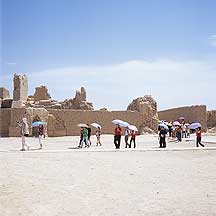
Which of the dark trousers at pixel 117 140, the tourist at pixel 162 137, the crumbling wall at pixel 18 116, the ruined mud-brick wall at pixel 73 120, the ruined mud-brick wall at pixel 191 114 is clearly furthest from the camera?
the ruined mud-brick wall at pixel 191 114

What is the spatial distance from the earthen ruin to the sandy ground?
19.7 meters

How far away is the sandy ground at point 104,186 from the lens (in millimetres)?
8273

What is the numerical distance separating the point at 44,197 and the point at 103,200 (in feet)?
4.57

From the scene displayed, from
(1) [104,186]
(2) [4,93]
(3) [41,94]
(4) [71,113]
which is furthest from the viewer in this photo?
(3) [41,94]

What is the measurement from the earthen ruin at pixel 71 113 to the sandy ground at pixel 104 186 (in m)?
19.7

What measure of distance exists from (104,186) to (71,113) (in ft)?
90.9

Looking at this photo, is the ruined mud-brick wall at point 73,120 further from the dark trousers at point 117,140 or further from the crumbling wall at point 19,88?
the dark trousers at point 117,140

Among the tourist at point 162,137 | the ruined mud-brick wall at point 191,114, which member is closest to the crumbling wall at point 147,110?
the ruined mud-brick wall at point 191,114

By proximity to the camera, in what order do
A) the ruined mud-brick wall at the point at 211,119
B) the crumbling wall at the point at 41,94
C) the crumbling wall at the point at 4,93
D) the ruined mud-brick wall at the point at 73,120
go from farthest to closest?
the ruined mud-brick wall at the point at 211,119
the crumbling wall at the point at 41,94
the crumbling wall at the point at 4,93
the ruined mud-brick wall at the point at 73,120

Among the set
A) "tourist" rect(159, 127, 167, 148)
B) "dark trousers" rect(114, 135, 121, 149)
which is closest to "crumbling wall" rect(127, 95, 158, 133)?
"tourist" rect(159, 127, 167, 148)

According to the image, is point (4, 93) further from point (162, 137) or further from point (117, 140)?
point (162, 137)

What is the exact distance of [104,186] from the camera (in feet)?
35.0

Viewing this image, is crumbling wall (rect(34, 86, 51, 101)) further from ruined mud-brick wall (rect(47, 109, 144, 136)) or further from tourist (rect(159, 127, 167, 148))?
tourist (rect(159, 127, 167, 148))

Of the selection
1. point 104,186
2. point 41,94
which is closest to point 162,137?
point 104,186
